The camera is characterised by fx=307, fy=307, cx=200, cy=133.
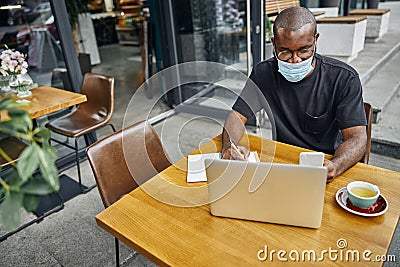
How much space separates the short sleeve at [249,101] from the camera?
1.65 m

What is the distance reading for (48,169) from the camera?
1.52 feet

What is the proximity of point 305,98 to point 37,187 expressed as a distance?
53.1 inches

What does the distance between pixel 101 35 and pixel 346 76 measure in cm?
873

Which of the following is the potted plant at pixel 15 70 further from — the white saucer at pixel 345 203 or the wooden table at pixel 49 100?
the white saucer at pixel 345 203

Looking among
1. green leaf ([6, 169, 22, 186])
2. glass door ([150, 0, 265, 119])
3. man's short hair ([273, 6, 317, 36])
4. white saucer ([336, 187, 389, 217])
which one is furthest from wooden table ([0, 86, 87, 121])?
white saucer ([336, 187, 389, 217])

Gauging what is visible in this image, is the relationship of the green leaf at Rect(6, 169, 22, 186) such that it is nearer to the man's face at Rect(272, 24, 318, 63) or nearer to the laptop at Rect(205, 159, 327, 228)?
the laptop at Rect(205, 159, 327, 228)

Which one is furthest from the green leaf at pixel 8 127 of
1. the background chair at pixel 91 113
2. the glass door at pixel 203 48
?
the glass door at pixel 203 48

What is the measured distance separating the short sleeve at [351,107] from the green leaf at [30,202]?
131 centimetres

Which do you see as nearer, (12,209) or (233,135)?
(12,209)

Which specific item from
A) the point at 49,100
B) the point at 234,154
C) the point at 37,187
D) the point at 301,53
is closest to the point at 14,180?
the point at 37,187

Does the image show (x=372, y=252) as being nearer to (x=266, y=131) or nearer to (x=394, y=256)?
(x=394, y=256)

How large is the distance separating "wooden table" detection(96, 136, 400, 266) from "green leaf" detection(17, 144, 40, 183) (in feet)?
1.81

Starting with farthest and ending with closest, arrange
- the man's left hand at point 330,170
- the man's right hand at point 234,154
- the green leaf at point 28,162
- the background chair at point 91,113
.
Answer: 1. the background chair at point 91,113
2. the man's right hand at point 234,154
3. the man's left hand at point 330,170
4. the green leaf at point 28,162

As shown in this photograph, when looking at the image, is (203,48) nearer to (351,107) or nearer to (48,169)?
(351,107)
